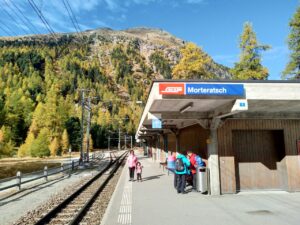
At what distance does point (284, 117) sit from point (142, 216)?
24.9 ft

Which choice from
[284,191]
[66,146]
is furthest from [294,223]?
[66,146]

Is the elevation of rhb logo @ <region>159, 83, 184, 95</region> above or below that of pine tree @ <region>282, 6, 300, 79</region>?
below

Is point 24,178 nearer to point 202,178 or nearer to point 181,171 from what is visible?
point 181,171

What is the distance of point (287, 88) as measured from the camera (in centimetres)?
930

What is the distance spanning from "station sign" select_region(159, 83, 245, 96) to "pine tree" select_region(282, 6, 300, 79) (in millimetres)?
25010

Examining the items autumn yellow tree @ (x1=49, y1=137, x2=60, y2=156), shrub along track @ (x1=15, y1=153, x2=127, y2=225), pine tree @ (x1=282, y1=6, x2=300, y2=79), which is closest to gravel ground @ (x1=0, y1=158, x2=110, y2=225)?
shrub along track @ (x1=15, y1=153, x2=127, y2=225)

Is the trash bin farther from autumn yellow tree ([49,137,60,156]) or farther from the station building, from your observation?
autumn yellow tree ([49,137,60,156])

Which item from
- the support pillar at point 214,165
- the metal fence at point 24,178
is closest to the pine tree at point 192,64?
the metal fence at point 24,178

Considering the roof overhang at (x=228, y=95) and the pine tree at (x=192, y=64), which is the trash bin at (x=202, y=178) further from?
the pine tree at (x=192, y=64)

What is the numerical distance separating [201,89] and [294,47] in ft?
88.9

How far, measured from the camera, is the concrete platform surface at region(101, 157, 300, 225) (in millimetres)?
7637

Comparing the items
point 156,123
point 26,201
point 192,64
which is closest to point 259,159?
point 156,123

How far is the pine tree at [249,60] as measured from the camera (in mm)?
37406

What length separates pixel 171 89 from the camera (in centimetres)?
878
